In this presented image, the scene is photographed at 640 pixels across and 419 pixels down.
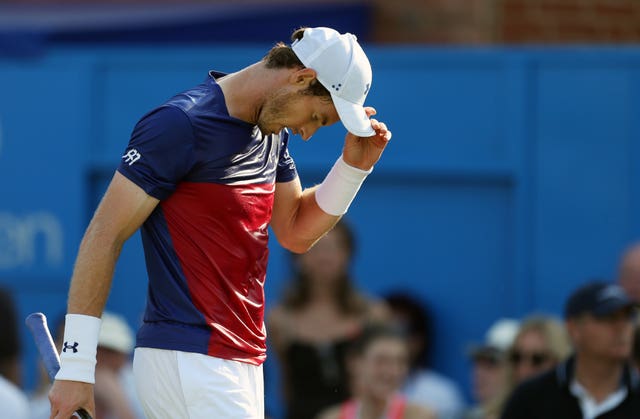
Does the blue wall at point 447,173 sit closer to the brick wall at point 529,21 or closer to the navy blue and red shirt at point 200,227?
the brick wall at point 529,21

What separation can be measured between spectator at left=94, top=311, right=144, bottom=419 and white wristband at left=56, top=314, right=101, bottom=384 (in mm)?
2573

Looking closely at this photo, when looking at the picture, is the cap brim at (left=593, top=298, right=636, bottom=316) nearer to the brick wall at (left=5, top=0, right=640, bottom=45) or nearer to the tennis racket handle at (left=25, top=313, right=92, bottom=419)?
the tennis racket handle at (left=25, top=313, right=92, bottom=419)

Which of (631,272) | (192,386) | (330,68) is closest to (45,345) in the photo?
(192,386)

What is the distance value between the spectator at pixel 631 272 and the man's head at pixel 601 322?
1035 mm

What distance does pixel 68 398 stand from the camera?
4.05 m

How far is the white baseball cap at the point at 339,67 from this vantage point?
4.20 metres

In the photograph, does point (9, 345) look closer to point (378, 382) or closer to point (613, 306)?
point (378, 382)

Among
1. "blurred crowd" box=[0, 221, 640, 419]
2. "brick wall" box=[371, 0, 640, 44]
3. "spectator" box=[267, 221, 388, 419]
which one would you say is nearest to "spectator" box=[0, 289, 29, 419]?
"blurred crowd" box=[0, 221, 640, 419]

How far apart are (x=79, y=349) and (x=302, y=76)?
98 centimetres

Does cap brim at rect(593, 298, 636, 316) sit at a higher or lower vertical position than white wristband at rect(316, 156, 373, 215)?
lower

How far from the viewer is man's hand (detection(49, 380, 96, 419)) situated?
159 inches

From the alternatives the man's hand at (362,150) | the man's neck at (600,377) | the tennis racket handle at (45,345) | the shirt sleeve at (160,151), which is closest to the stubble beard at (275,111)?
the shirt sleeve at (160,151)

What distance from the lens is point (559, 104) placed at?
8594mm

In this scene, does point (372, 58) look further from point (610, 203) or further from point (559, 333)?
point (559, 333)
